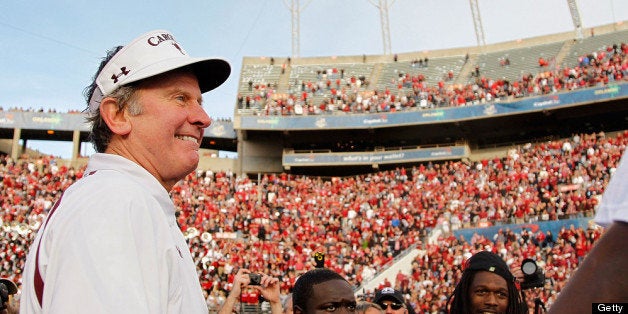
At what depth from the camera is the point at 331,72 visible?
41.4 meters

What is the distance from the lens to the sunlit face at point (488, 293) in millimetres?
3865

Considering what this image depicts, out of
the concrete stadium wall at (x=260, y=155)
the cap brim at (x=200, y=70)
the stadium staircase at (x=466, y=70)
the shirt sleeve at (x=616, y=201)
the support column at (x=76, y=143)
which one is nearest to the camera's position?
the shirt sleeve at (x=616, y=201)

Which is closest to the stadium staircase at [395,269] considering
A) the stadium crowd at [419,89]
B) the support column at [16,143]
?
the stadium crowd at [419,89]

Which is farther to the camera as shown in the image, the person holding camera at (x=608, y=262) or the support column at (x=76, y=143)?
the support column at (x=76, y=143)

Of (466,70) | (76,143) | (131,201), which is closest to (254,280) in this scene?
(131,201)

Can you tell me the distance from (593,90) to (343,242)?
1700 centimetres

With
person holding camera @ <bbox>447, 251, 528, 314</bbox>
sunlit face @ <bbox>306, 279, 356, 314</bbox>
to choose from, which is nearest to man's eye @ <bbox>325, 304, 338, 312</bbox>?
sunlit face @ <bbox>306, 279, 356, 314</bbox>

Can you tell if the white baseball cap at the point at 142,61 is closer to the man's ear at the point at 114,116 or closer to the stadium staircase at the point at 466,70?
the man's ear at the point at 114,116

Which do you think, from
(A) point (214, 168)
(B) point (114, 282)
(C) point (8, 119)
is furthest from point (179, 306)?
(C) point (8, 119)

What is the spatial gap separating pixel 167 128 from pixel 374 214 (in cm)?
2484

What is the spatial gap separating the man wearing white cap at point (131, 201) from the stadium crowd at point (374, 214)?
14.0 metres

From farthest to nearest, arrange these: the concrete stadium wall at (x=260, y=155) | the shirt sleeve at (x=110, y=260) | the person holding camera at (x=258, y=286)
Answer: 1. the concrete stadium wall at (x=260, y=155)
2. the person holding camera at (x=258, y=286)
3. the shirt sleeve at (x=110, y=260)

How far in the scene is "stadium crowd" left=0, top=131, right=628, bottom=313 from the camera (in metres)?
19.0

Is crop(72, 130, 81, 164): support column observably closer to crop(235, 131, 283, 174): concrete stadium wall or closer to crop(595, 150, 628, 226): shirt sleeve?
crop(235, 131, 283, 174): concrete stadium wall
